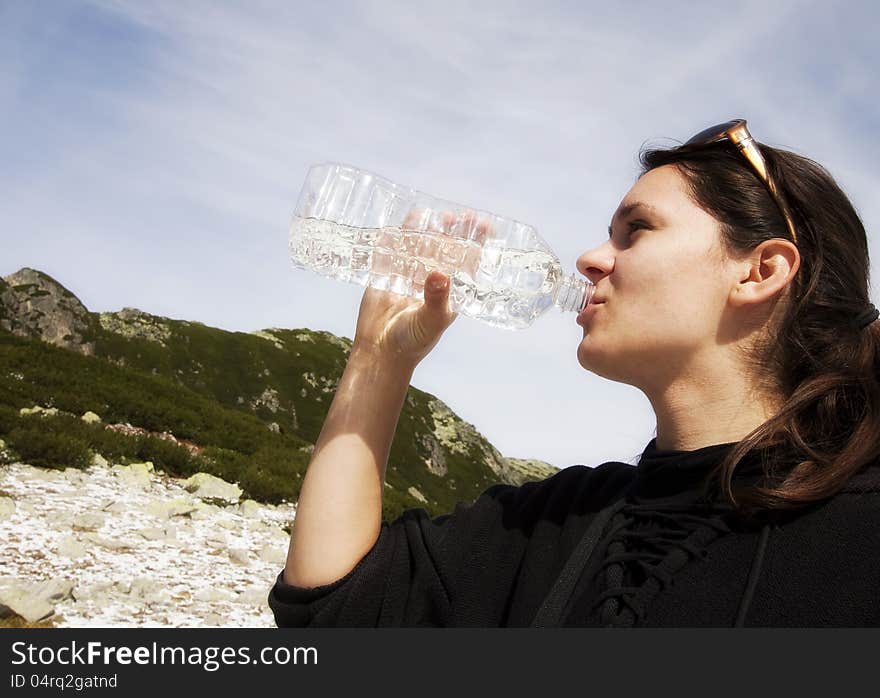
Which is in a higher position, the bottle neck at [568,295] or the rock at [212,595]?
the bottle neck at [568,295]

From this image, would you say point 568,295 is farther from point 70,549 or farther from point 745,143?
point 70,549

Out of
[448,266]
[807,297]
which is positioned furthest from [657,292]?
[448,266]

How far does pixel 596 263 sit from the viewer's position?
10.6ft

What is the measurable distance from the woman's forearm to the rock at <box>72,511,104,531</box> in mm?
7710

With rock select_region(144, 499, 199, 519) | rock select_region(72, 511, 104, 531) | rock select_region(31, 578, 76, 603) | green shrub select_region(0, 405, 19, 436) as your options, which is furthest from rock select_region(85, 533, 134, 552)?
green shrub select_region(0, 405, 19, 436)

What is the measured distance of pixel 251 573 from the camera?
10.1m

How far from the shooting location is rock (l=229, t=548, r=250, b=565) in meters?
10.4

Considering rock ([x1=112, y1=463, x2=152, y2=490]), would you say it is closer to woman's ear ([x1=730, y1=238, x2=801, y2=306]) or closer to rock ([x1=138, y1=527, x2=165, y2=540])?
rock ([x1=138, y1=527, x2=165, y2=540])

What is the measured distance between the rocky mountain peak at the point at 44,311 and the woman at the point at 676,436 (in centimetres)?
4407

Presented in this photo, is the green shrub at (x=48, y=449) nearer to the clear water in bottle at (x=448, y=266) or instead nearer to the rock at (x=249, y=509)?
the rock at (x=249, y=509)

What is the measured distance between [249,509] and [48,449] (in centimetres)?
334

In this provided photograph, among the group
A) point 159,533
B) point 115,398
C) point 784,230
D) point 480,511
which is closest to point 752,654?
point 480,511

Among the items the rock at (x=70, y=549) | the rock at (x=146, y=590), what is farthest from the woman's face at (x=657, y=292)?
the rock at (x=70, y=549)

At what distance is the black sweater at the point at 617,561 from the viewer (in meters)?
2.59
